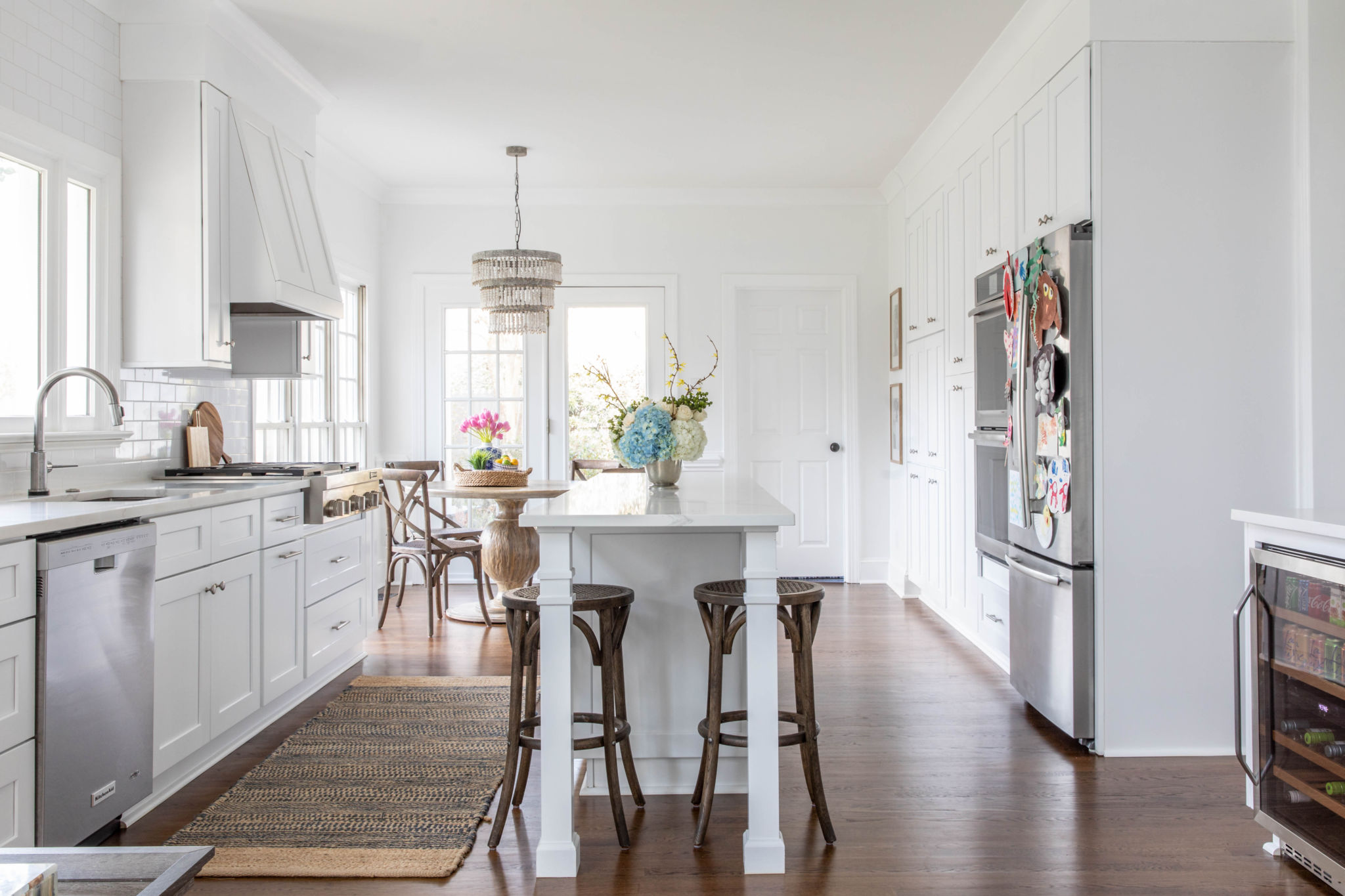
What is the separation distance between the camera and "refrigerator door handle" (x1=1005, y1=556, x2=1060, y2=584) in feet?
10.0

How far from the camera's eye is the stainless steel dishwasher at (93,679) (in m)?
2.04

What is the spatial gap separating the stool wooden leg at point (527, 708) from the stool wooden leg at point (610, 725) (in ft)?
0.62

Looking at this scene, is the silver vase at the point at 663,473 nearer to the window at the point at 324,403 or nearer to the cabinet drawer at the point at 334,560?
the cabinet drawer at the point at 334,560

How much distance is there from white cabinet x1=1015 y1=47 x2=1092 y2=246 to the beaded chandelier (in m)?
2.31

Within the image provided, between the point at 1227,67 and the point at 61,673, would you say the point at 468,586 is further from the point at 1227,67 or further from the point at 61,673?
the point at 1227,67

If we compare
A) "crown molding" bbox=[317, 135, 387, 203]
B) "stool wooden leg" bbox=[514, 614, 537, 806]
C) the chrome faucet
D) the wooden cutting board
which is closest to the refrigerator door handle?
"stool wooden leg" bbox=[514, 614, 537, 806]

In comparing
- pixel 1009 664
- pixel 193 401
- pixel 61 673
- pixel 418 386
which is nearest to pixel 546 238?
pixel 418 386

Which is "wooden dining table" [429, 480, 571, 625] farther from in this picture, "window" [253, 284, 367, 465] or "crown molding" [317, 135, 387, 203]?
"crown molding" [317, 135, 387, 203]

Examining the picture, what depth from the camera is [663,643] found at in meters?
2.68

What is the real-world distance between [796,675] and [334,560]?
2319 mm

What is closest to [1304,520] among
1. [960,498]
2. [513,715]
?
[513,715]

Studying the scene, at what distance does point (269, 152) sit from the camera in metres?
3.84

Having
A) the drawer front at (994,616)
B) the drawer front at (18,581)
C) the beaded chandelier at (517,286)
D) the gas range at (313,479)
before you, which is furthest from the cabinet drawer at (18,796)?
the drawer front at (994,616)

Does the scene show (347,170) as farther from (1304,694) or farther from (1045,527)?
(1304,694)
